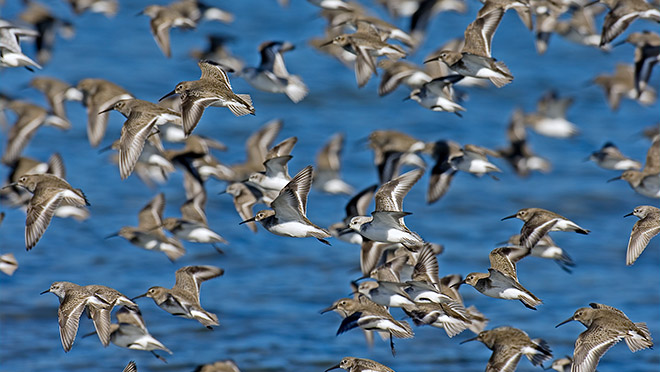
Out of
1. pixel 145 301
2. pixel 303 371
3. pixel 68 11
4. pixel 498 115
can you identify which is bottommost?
pixel 68 11

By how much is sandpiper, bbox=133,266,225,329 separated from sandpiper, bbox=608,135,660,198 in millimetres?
3644

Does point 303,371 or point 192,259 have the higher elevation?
point 303,371

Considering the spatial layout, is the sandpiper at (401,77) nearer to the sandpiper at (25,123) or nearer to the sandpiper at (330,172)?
the sandpiper at (330,172)

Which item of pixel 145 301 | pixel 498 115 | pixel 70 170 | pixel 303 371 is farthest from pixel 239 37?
pixel 303 371

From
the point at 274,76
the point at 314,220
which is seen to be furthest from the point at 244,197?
the point at 314,220

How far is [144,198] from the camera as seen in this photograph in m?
13.1

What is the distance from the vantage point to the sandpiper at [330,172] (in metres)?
11.1

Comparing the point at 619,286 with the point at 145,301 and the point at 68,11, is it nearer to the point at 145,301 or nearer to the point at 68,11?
the point at 145,301

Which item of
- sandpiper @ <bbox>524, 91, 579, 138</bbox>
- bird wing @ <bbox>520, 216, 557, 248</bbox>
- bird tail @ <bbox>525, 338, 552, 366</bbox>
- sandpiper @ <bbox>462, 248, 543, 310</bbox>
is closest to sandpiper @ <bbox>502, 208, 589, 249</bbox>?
bird wing @ <bbox>520, 216, 557, 248</bbox>

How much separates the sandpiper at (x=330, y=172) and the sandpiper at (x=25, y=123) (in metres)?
2.71

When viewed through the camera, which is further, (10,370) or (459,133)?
(459,133)

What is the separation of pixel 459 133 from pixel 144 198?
17.4 feet

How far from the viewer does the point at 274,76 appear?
9500 mm

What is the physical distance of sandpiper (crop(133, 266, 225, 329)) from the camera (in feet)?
23.2
